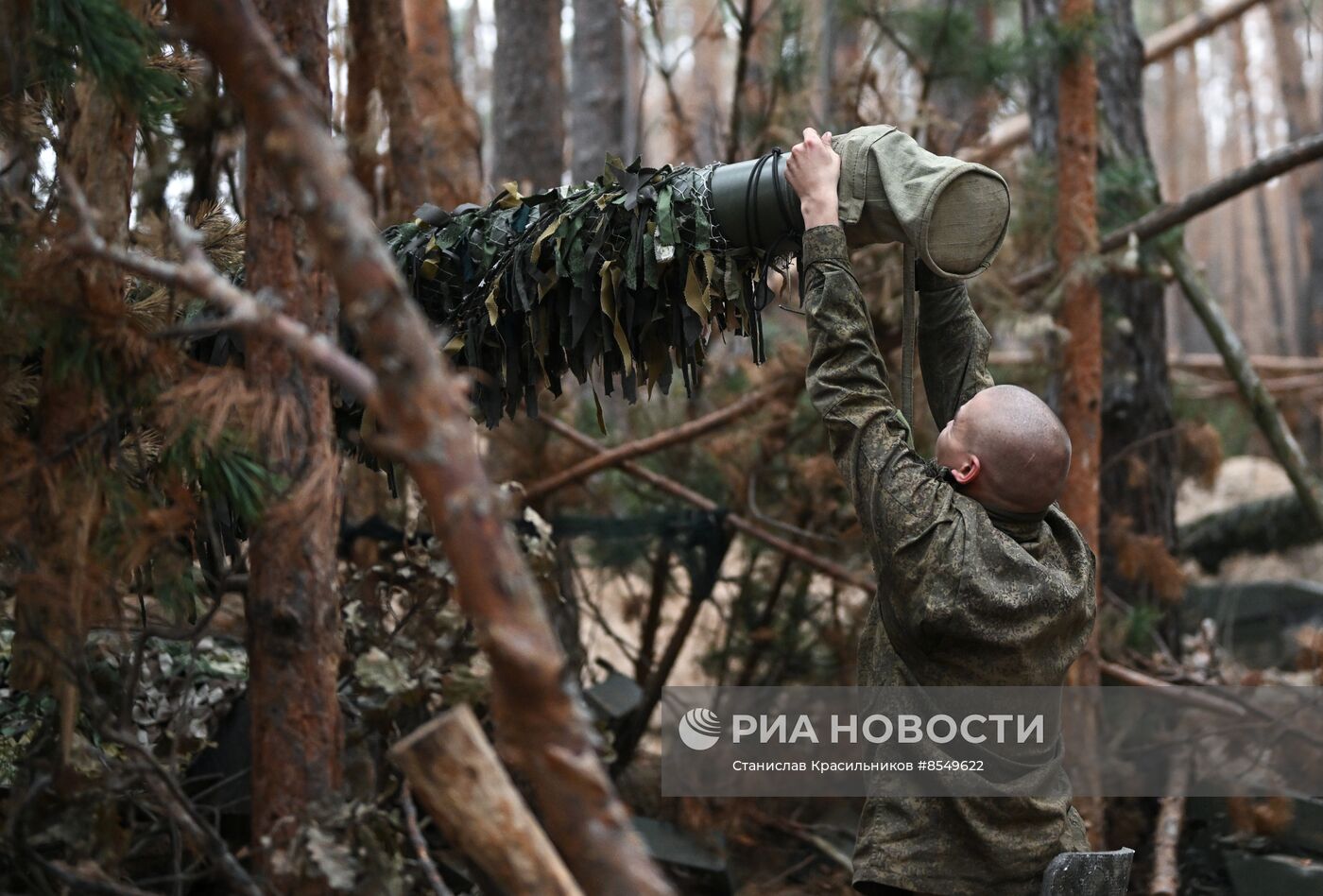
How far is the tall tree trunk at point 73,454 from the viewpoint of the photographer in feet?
6.77

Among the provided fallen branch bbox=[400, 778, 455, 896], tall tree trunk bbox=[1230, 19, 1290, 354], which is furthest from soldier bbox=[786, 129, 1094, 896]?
tall tree trunk bbox=[1230, 19, 1290, 354]

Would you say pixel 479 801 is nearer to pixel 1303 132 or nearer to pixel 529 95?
pixel 529 95

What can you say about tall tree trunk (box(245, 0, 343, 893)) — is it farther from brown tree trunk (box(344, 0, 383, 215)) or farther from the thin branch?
brown tree trunk (box(344, 0, 383, 215))

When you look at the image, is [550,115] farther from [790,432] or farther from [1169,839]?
[1169,839]

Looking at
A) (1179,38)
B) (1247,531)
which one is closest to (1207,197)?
(1179,38)

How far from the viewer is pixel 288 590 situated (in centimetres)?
235

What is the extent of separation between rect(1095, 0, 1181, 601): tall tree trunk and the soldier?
11.3ft

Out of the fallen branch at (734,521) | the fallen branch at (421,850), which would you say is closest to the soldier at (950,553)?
the fallen branch at (421,850)

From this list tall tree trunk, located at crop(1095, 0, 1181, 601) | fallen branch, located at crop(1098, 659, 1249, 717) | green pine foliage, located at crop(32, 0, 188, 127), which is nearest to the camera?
green pine foliage, located at crop(32, 0, 188, 127)

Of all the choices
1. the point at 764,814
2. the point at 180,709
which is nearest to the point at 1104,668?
the point at 764,814

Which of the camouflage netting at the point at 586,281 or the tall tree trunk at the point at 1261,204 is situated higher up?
the tall tree trunk at the point at 1261,204

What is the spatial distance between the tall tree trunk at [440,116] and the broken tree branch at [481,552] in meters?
3.27

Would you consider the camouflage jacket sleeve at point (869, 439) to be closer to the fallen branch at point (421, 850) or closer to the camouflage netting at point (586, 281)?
the camouflage netting at point (586, 281)

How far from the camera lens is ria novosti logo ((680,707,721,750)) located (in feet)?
12.8
